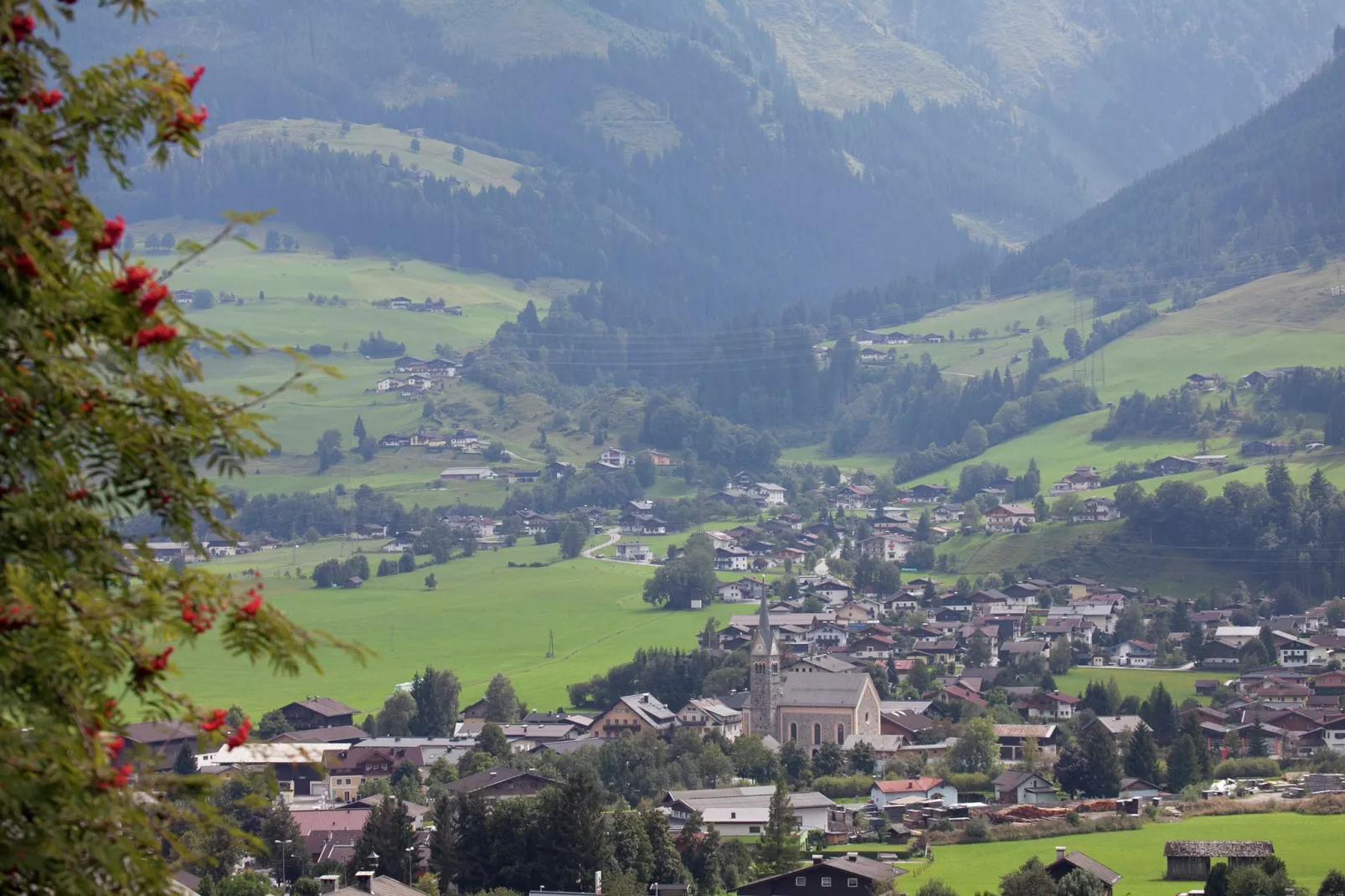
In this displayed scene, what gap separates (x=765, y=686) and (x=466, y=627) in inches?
866

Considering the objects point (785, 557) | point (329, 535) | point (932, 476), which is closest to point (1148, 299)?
point (932, 476)

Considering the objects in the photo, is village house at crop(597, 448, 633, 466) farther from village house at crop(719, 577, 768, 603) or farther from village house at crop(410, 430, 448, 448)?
village house at crop(719, 577, 768, 603)

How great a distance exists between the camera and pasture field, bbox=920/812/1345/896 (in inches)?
1726

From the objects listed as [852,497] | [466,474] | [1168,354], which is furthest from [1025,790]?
[1168,354]

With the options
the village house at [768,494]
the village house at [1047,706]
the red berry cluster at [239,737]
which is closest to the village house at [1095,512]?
the village house at [1047,706]

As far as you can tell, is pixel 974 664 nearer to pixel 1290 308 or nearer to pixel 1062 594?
pixel 1062 594

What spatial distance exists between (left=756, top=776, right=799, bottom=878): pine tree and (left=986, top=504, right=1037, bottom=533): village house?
59729 mm

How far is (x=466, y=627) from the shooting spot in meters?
94.2

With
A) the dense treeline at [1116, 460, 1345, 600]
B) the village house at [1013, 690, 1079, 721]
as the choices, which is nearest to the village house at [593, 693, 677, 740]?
the village house at [1013, 690, 1079, 721]

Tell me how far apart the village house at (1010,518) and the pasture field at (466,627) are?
65.7ft

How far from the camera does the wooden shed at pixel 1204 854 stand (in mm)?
44250

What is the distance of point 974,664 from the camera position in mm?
85375

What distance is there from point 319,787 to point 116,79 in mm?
63861

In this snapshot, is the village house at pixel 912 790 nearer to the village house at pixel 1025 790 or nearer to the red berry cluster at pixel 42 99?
the village house at pixel 1025 790
